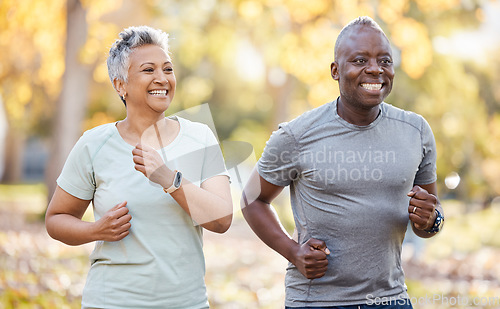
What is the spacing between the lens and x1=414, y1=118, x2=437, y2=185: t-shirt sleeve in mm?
3047

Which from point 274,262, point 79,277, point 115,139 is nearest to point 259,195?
point 115,139

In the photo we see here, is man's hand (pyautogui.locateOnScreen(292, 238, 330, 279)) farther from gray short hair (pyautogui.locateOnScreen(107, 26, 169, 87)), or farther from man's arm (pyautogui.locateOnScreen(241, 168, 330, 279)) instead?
gray short hair (pyautogui.locateOnScreen(107, 26, 169, 87))

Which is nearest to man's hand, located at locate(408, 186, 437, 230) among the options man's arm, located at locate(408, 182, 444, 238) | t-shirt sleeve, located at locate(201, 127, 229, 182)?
man's arm, located at locate(408, 182, 444, 238)

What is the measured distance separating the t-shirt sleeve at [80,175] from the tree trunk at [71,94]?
32.7 ft

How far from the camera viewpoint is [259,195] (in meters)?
3.18

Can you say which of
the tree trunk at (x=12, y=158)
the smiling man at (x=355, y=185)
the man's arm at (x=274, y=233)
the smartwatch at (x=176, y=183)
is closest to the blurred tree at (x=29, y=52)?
the tree trunk at (x=12, y=158)

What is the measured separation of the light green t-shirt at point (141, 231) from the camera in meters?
2.72

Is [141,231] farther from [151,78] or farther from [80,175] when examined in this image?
[151,78]

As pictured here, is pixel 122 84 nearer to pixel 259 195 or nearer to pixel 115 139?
pixel 115 139

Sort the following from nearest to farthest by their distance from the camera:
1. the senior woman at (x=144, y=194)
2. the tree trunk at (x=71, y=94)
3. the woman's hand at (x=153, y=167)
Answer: the woman's hand at (x=153, y=167)
the senior woman at (x=144, y=194)
the tree trunk at (x=71, y=94)

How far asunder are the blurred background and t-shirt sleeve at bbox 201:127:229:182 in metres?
0.54

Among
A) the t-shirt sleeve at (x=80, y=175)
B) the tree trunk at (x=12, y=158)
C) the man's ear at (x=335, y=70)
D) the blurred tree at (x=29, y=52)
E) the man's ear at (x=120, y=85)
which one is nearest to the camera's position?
the t-shirt sleeve at (x=80, y=175)

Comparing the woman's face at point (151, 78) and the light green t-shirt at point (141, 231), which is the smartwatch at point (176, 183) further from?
the woman's face at point (151, 78)

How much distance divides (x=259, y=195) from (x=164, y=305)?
739 mm
